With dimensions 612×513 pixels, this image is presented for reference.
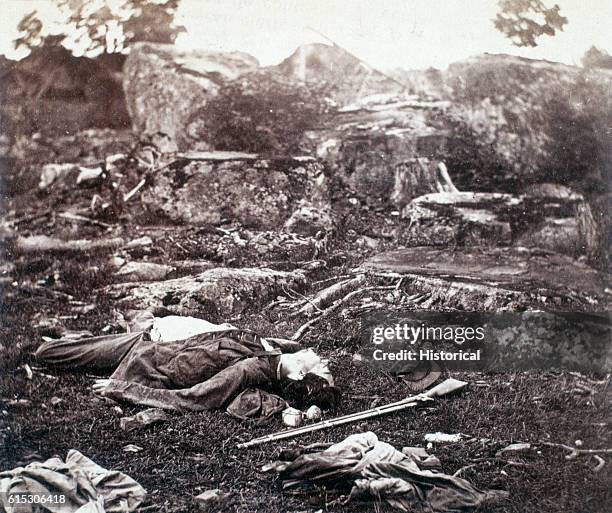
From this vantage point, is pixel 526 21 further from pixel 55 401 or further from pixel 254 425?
pixel 55 401

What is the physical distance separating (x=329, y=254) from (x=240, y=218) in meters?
0.86

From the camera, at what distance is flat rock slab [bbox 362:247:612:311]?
5.59 metres

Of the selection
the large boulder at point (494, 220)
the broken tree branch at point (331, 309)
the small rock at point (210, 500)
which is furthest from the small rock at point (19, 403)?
the large boulder at point (494, 220)

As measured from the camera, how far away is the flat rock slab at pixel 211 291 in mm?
5621

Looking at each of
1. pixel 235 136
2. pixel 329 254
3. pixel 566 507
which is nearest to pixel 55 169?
pixel 235 136

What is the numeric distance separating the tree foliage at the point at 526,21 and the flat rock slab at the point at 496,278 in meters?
1.95

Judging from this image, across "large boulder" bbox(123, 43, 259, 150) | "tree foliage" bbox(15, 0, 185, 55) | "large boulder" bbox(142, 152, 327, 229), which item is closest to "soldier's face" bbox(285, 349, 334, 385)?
"large boulder" bbox(142, 152, 327, 229)

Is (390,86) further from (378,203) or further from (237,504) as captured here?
(237,504)

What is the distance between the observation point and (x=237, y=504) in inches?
197

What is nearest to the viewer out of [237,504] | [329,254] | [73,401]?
[237,504]

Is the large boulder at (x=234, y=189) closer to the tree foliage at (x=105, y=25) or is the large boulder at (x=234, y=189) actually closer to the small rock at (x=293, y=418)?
the tree foliage at (x=105, y=25)

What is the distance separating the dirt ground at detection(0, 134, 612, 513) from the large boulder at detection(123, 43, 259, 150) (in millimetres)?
980

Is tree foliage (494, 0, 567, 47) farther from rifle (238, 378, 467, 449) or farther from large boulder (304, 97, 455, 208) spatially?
rifle (238, 378, 467, 449)

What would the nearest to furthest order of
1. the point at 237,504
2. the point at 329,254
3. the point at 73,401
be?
1. the point at 237,504
2. the point at 73,401
3. the point at 329,254
